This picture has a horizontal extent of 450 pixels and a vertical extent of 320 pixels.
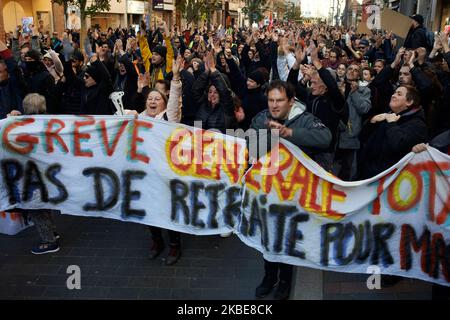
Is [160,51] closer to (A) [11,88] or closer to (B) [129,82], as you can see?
(B) [129,82]

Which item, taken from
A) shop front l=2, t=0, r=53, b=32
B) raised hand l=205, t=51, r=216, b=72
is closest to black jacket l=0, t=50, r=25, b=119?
raised hand l=205, t=51, r=216, b=72

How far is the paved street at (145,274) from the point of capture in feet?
13.2

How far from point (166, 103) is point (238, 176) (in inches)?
56.7

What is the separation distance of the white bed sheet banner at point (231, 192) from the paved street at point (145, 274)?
457 mm

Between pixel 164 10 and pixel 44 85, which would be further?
pixel 164 10

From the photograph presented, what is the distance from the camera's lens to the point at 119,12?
34656 millimetres

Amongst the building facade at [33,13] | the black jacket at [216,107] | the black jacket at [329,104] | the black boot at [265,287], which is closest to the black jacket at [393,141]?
the black jacket at [329,104]

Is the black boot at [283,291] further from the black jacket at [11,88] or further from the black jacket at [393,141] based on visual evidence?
the black jacket at [11,88]

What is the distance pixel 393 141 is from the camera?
3.96 metres

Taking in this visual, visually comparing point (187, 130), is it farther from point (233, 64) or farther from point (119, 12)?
point (119, 12)

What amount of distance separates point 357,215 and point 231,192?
107 cm

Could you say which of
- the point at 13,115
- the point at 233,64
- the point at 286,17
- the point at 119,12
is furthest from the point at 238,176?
the point at 286,17

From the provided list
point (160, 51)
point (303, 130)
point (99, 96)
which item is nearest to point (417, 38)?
point (160, 51)

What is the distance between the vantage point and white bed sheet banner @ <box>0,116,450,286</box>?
3592 mm
